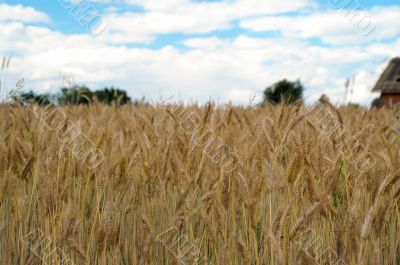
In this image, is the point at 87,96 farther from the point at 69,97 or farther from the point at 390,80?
the point at 390,80

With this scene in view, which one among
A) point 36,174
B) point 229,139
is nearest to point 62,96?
point 229,139

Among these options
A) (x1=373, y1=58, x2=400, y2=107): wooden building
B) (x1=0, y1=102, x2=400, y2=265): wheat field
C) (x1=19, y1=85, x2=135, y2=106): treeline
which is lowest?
(x1=0, y1=102, x2=400, y2=265): wheat field

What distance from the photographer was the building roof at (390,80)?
17.3 m

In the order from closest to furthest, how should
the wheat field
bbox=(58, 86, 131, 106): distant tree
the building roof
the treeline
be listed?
1. the wheat field
2. the treeline
3. bbox=(58, 86, 131, 106): distant tree
4. the building roof

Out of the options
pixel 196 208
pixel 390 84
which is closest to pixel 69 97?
pixel 196 208

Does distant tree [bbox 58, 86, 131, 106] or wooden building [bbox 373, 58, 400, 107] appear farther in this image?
wooden building [bbox 373, 58, 400, 107]

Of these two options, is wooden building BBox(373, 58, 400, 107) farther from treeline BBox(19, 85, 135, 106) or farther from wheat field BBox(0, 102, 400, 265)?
wheat field BBox(0, 102, 400, 265)

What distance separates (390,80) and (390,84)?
822mm

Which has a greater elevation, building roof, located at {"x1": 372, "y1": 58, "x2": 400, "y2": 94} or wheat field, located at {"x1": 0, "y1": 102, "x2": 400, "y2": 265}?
building roof, located at {"x1": 372, "y1": 58, "x2": 400, "y2": 94}

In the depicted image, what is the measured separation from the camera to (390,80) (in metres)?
18.2

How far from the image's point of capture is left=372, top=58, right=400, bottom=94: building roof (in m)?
17.3

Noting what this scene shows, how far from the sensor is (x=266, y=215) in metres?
1.70

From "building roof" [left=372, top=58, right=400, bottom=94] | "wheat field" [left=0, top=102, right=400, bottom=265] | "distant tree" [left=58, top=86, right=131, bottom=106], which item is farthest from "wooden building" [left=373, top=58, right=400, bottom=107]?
"wheat field" [left=0, top=102, right=400, bottom=265]

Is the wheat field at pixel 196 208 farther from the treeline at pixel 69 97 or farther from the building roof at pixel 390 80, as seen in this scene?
the building roof at pixel 390 80
